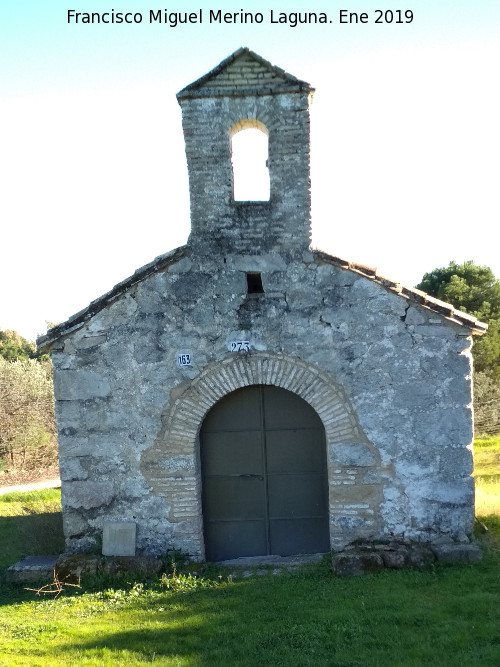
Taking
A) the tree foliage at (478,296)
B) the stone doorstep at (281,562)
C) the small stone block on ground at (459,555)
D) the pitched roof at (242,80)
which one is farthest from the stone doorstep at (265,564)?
the tree foliage at (478,296)

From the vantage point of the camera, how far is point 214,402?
7223mm

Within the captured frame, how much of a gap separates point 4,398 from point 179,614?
15.1m

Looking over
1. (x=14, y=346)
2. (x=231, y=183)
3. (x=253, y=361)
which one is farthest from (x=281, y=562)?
(x=14, y=346)

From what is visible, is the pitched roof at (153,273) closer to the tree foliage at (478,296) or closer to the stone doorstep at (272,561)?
the stone doorstep at (272,561)

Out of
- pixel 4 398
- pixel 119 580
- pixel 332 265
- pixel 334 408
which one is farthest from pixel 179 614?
pixel 4 398

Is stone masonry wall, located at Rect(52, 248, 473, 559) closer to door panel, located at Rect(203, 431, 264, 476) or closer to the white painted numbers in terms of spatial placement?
the white painted numbers

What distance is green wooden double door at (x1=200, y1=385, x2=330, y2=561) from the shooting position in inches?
294

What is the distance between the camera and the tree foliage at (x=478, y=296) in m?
20.9

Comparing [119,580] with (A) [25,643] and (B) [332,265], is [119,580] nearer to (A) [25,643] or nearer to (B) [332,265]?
(A) [25,643]

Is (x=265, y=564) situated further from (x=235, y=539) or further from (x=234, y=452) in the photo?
(x=234, y=452)

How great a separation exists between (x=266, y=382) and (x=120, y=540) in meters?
2.59

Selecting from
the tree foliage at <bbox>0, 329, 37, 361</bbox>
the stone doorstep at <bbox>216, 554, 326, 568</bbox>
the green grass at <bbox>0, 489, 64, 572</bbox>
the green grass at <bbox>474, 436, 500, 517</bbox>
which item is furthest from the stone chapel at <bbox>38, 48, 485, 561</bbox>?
the tree foliage at <bbox>0, 329, 37, 361</bbox>

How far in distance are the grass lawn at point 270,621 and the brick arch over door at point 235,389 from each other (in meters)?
0.60

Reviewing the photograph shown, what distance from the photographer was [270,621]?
5.59 metres
